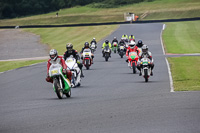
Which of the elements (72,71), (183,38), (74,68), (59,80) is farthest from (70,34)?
(59,80)

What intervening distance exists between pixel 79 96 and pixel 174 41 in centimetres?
3554

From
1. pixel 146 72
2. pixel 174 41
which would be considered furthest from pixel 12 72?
pixel 174 41

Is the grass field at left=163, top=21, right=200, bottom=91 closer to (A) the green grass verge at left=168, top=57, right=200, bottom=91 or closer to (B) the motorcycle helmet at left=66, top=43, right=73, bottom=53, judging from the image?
(A) the green grass verge at left=168, top=57, right=200, bottom=91

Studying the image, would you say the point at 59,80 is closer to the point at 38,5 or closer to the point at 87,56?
the point at 87,56

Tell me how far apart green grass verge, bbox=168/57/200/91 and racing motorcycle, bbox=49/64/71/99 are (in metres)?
4.00

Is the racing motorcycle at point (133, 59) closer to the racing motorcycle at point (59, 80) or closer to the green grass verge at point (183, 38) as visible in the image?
the racing motorcycle at point (59, 80)

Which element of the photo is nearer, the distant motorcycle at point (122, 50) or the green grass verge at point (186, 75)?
the green grass verge at point (186, 75)

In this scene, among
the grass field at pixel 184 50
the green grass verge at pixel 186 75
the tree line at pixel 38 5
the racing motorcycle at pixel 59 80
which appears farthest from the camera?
the tree line at pixel 38 5

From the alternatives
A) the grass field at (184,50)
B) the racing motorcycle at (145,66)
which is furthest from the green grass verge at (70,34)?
the racing motorcycle at (145,66)

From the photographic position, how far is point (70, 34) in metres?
67.6

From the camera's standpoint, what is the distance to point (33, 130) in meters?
9.26

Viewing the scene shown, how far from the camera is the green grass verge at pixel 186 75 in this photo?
16.9m

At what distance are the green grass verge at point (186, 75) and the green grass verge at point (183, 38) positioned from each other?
10.5m

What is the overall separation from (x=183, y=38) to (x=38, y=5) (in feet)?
237
